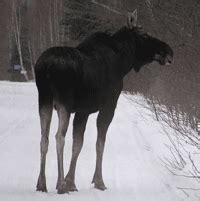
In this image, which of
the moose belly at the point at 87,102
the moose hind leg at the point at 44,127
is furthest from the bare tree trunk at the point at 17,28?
the moose hind leg at the point at 44,127

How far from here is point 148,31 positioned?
1717cm

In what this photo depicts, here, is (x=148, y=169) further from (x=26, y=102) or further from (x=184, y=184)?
(x=26, y=102)

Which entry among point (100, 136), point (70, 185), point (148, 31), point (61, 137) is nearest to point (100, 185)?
point (70, 185)

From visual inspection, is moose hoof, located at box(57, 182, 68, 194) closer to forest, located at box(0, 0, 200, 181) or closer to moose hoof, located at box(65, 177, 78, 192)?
moose hoof, located at box(65, 177, 78, 192)

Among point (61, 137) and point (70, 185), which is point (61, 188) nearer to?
point (70, 185)

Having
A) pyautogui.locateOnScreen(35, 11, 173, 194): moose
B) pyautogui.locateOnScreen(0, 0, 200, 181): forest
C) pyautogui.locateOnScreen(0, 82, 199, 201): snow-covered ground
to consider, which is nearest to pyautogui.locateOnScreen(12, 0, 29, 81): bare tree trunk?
pyautogui.locateOnScreen(0, 0, 200, 181): forest

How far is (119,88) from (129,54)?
1.80 feet

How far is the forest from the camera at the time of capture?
11.9 m

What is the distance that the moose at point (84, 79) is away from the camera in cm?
723

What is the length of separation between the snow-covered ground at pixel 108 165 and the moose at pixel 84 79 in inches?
12.5

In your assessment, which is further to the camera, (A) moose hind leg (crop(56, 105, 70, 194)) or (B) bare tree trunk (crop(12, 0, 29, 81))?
(B) bare tree trunk (crop(12, 0, 29, 81))

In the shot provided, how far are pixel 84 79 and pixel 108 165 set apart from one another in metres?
2.63

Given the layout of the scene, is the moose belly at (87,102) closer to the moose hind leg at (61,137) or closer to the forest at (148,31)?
the moose hind leg at (61,137)

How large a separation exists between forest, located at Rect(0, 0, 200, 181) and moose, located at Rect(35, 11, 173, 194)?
3.36 feet
